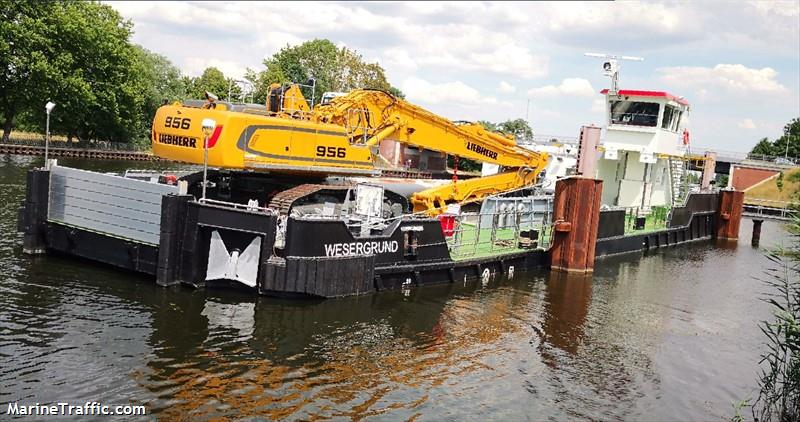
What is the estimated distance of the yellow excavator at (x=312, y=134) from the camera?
601 inches

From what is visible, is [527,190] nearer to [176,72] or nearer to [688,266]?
[688,266]

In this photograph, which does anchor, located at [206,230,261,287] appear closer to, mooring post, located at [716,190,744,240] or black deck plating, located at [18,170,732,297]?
black deck plating, located at [18,170,732,297]

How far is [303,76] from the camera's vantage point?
7388cm

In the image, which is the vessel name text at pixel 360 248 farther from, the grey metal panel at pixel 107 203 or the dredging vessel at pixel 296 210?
the grey metal panel at pixel 107 203

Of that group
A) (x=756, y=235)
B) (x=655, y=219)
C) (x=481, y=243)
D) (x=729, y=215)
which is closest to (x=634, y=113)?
(x=655, y=219)

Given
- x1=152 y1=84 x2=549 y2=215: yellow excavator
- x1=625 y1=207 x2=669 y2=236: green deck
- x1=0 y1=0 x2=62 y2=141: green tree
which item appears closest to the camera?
x1=152 y1=84 x2=549 y2=215: yellow excavator

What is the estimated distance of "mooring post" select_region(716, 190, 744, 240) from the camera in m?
35.3

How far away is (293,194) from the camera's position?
16234 millimetres

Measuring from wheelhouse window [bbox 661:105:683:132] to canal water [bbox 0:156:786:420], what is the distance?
13452mm

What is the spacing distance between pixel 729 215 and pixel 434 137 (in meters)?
21.6

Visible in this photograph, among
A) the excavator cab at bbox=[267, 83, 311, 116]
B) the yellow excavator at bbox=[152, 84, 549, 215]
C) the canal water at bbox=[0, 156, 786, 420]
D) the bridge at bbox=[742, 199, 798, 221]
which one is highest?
the excavator cab at bbox=[267, 83, 311, 116]

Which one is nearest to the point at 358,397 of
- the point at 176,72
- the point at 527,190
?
the point at 527,190

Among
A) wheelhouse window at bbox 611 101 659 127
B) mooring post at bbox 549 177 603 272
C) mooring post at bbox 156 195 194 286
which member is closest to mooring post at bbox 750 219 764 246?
wheelhouse window at bbox 611 101 659 127

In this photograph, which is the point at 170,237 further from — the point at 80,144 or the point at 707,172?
the point at 80,144
